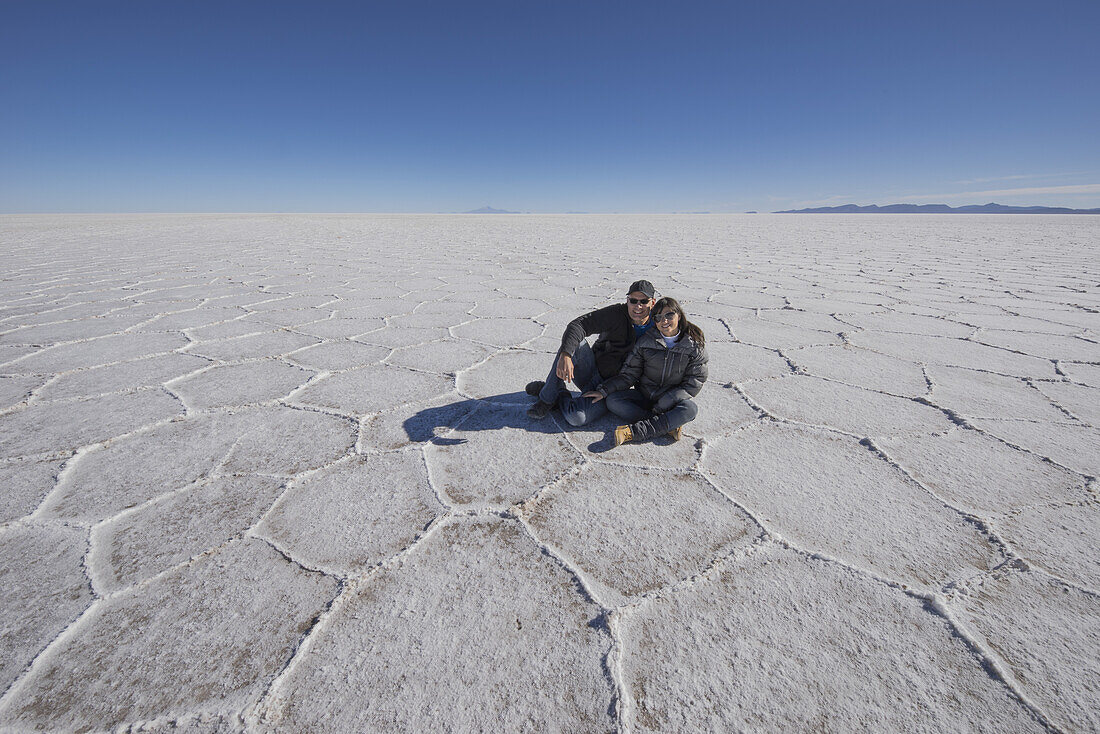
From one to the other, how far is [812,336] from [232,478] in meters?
2.72

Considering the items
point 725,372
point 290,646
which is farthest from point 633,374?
point 290,646

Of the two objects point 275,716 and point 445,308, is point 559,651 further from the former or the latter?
point 445,308

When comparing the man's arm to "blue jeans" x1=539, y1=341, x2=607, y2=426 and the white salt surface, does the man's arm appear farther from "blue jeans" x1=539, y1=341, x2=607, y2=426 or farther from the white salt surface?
the white salt surface

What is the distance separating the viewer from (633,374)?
1.64 meters

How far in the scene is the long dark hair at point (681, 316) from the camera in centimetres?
148

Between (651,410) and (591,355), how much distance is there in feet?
0.94

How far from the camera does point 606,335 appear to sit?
5.63 feet

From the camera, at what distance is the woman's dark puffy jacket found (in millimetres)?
1524

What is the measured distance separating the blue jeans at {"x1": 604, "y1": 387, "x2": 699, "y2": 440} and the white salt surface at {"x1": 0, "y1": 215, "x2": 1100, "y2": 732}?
0.07m

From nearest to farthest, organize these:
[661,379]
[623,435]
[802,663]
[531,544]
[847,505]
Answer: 1. [802,663]
2. [531,544]
3. [847,505]
4. [623,435]
5. [661,379]

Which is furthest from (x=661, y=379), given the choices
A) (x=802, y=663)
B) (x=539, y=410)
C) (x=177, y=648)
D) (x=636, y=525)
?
(x=177, y=648)

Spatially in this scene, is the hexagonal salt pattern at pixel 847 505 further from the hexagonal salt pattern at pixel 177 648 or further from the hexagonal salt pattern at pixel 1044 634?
the hexagonal salt pattern at pixel 177 648

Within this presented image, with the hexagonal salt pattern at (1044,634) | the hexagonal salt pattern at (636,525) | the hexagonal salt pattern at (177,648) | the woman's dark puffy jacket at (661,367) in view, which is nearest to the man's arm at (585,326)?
the woman's dark puffy jacket at (661,367)

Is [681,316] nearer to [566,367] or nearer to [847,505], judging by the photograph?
[566,367]
